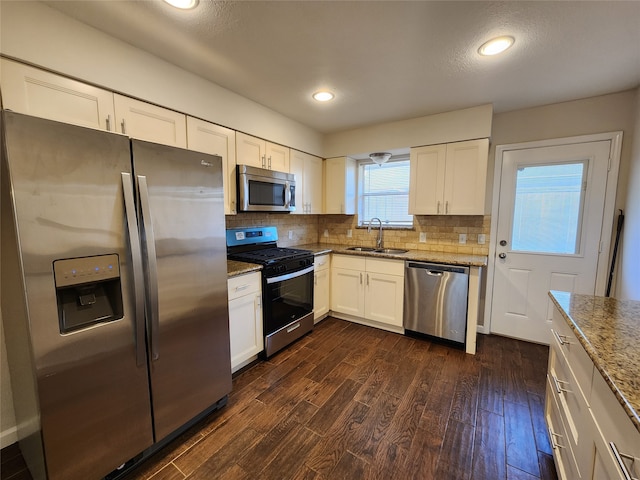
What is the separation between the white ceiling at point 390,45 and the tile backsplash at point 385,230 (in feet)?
4.12

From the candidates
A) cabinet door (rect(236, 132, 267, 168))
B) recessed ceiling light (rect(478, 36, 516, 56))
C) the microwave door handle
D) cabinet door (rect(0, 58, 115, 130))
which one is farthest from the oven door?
recessed ceiling light (rect(478, 36, 516, 56))

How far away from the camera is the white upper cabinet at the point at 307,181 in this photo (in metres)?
3.22

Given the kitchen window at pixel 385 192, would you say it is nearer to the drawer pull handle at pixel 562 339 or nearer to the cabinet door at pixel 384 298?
the cabinet door at pixel 384 298

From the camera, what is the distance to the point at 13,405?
161 cm

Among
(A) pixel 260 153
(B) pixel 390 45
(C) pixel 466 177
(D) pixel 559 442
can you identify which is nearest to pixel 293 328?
(A) pixel 260 153


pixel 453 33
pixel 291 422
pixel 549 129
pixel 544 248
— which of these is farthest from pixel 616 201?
pixel 291 422

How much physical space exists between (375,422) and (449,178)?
243 cm

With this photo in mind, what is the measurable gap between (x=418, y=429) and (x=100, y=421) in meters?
1.78

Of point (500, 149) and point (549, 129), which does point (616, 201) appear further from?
point (500, 149)

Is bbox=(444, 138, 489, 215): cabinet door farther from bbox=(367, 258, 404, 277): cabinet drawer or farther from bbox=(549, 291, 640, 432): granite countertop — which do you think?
bbox=(549, 291, 640, 432): granite countertop

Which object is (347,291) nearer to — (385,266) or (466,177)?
(385,266)

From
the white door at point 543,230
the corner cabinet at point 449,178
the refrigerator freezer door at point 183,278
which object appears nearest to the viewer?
the refrigerator freezer door at point 183,278

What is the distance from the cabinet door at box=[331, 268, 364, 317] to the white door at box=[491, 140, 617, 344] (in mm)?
1502

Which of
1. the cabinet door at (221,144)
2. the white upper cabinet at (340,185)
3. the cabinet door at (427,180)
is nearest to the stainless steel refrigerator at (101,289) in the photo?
the cabinet door at (221,144)
